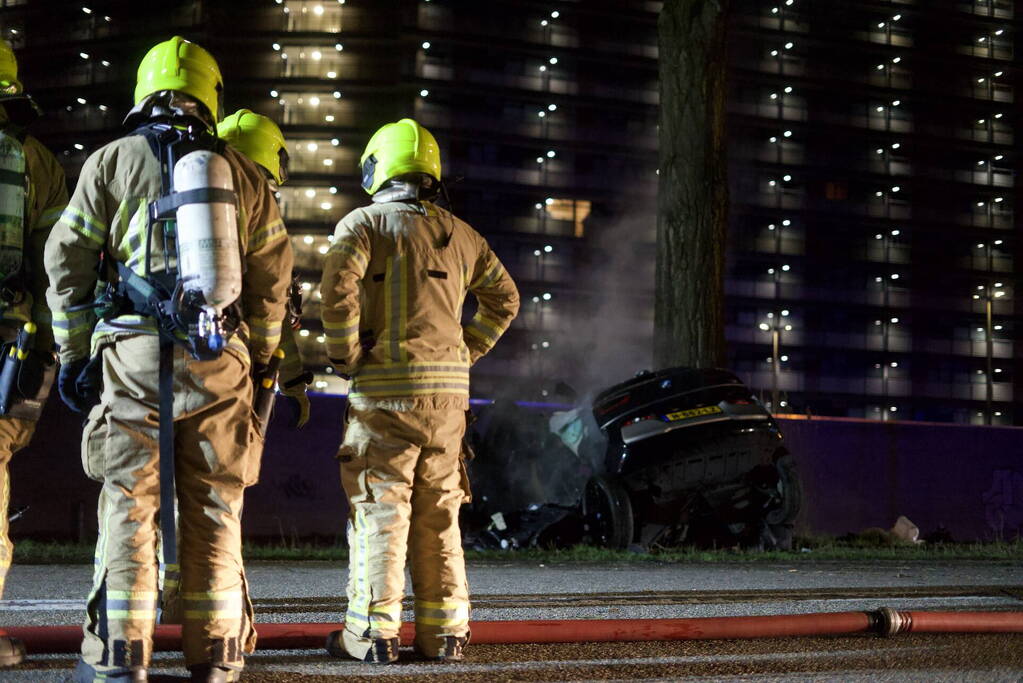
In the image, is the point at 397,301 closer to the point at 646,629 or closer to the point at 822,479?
the point at 646,629

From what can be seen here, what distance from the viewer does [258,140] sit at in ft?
17.3

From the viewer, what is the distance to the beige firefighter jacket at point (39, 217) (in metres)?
4.24

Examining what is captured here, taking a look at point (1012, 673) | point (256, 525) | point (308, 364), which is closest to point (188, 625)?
point (1012, 673)

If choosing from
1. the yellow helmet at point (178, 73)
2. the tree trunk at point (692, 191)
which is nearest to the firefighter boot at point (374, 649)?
the yellow helmet at point (178, 73)

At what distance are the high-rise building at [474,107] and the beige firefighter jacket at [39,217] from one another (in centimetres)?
5616

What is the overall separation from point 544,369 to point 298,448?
52.4 meters

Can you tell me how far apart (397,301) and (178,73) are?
122 cm

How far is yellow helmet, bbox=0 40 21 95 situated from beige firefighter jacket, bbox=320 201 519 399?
1.34 m

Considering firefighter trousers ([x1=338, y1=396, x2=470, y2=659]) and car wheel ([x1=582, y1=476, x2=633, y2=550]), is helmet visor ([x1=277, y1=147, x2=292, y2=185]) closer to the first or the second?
firefighter trousers ([x1=338, y1=396, x2=470, y2=659])

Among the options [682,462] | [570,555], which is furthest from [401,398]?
[682,462]

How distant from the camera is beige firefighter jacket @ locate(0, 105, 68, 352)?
13.9 ft

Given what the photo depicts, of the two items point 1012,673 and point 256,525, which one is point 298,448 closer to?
point 256,525

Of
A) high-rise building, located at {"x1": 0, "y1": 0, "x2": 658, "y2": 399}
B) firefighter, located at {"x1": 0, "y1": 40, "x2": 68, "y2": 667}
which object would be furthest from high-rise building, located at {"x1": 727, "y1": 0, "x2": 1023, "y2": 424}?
firefighter, located at {"x1": 0, "y1": 40, "x2": 68, "y2": 667}

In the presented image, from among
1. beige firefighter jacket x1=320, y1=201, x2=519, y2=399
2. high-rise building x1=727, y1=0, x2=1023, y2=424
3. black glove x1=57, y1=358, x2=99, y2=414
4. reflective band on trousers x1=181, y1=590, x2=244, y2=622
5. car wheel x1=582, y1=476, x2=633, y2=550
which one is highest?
high-rise building x1=727, y1=0, x2=1023, y2=424
